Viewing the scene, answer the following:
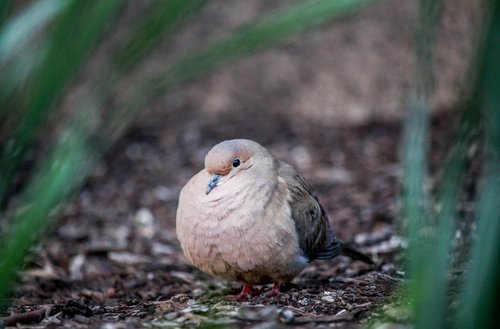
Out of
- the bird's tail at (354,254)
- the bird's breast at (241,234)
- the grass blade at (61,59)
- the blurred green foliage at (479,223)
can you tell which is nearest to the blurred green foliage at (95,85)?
the grass blade at (61,59)

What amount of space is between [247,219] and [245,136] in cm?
367

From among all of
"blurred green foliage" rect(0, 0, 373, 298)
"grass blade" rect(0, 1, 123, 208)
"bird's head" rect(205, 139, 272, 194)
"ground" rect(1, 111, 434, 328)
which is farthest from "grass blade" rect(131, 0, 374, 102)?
"bird's head" rect(205, 139, 272, 194)

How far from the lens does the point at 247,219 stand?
11.5 feet

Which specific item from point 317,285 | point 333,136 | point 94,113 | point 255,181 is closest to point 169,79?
point 94,113

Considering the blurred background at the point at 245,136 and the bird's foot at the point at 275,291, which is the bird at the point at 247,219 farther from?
the blurred background at the point at 245,136

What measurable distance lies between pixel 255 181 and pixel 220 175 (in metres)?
0.16

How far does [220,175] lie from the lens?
12.2 feet

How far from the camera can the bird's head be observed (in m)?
3.71

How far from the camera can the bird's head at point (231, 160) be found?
371 centimetres

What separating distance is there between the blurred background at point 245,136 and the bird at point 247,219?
195 millimetres

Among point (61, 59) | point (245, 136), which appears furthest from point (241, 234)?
point (245, 136)

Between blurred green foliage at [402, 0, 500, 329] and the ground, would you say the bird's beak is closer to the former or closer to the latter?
the ground

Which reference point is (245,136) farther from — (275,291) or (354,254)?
(275,291)

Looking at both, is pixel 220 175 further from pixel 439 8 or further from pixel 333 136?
pixel 333 136
